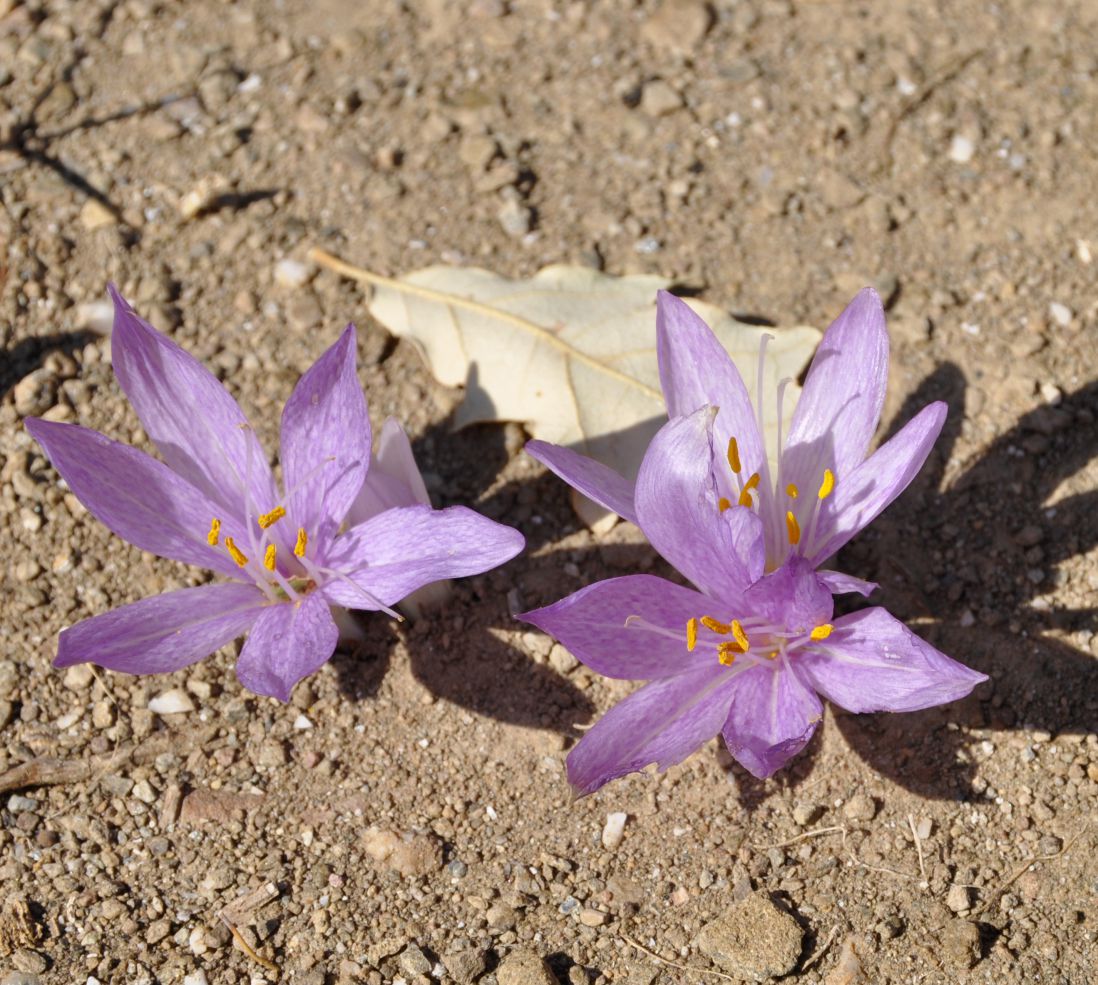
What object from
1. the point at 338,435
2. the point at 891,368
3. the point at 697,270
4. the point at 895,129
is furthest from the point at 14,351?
the point at 895,129

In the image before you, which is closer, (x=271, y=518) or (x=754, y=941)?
(x=754, y=941)

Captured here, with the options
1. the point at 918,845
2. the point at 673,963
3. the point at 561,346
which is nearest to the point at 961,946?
the point at 918,845

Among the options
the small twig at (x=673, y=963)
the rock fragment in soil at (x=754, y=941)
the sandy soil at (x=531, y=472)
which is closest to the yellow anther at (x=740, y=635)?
the sandy soil at (x=531, y=472)

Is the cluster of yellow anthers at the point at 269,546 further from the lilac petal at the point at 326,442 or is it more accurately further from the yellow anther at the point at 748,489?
the yellow anther at the point at 748,489

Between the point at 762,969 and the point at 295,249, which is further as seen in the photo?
the point at 295,249

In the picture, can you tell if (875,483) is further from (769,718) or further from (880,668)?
(769,718)

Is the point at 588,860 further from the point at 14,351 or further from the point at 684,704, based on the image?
the point at 14,351
